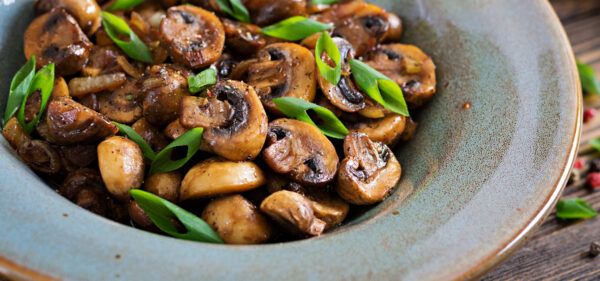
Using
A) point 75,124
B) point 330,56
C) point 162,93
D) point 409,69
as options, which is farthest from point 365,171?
point 75,124

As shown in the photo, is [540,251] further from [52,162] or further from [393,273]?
[52,162]

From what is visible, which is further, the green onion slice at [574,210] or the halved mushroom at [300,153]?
the green onion slice at [574,210]

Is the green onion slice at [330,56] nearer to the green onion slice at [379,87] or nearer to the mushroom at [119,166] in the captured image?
the green onion slice at [379,87]

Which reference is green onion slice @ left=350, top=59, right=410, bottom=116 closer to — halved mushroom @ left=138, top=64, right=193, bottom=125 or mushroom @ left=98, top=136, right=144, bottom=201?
halved mushroom @ left=138, top=64, right=193, bottom=125

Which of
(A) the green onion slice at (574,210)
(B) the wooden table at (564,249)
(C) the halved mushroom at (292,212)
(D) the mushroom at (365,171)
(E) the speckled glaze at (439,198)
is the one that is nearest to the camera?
(E) the speckled glaze at (439,198)

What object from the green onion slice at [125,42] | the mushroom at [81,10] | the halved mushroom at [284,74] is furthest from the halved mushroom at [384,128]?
the mushroom at [81,10]

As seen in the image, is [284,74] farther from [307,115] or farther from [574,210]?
[574,210]

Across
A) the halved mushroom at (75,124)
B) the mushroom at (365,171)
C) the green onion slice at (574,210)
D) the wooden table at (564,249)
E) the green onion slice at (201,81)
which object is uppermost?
the green onion slice at (201,81)
